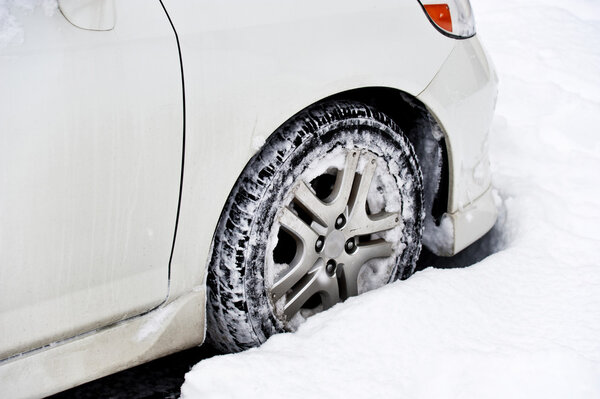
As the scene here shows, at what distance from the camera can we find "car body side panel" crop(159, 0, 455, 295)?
61.3 inches

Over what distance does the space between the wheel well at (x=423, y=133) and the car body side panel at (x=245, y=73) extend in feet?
0.85

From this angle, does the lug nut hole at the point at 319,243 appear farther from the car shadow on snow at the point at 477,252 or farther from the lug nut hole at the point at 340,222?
the car shadow on snow at the point at 477,252

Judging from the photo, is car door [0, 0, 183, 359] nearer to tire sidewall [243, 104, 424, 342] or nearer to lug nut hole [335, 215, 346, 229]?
tire sidewall [243, 104, 424, 342]

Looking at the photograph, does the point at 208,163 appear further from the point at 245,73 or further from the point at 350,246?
the point at 350,246

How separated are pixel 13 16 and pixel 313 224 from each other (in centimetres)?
97

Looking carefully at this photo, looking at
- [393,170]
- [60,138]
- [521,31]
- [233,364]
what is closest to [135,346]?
[233,364]

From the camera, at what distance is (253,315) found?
6.11ft

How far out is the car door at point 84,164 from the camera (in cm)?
133

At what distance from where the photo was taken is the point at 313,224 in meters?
1.94

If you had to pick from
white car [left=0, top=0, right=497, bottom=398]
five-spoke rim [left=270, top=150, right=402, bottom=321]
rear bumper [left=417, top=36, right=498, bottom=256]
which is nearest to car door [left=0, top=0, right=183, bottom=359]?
white car [left=0, top=0, right=497, bottom=398]

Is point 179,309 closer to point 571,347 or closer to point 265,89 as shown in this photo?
point 265,89

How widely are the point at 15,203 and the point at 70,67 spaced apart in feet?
0.97

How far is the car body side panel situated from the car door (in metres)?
0.06

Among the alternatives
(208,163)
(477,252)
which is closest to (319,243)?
(208,163)
